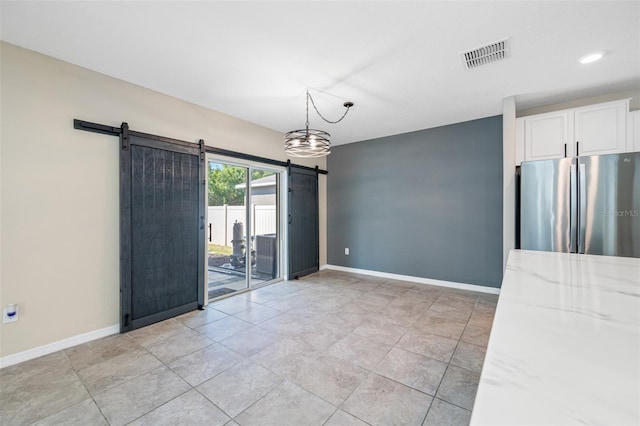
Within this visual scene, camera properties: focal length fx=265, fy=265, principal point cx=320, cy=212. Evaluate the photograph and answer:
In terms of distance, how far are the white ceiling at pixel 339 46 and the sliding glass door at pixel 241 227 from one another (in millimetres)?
1208


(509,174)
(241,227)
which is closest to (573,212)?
(509,174)

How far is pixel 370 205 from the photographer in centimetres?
543

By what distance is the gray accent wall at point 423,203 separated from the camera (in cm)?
420

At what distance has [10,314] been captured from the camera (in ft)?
7.51

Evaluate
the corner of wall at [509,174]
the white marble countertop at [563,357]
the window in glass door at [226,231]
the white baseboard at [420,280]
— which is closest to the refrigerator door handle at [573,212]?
the corner of wall at [509,174]

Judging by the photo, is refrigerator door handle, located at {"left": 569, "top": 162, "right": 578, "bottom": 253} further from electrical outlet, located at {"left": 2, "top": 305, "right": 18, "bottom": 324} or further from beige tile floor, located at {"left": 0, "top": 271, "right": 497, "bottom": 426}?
electrical outlet, located at {"left": 2, "top": 305, "right": 18, "bottom": 324}

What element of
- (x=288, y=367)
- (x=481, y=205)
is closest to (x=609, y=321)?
(x=288, y=367)

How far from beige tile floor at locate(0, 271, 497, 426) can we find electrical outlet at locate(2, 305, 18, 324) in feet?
1.31

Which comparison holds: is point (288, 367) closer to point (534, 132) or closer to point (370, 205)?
point (370, 205)

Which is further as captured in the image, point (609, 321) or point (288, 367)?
point (288, 367)

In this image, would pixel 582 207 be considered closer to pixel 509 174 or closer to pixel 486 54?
pixel 509 174

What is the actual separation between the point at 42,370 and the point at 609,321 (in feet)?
12.0

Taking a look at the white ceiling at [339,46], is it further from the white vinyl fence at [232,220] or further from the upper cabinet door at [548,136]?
the white vinyl fence at [232,220]

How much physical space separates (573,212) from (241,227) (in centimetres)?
441
